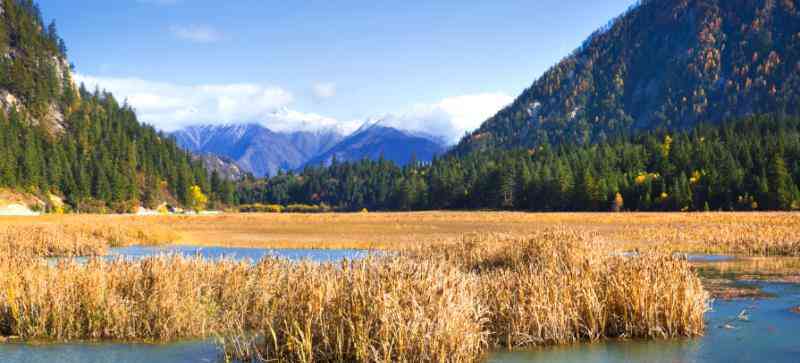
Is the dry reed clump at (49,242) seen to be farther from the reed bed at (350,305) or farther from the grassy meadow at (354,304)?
the reed bed at (350,305)

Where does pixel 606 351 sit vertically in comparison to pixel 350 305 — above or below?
below

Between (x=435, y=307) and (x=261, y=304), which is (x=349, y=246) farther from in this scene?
(x=435, y=307)

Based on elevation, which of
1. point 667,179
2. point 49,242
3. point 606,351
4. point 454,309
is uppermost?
point 667,179

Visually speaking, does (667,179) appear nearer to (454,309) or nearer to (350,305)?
(454,309)

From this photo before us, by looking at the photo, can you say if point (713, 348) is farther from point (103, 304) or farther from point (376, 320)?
point (103, 304)

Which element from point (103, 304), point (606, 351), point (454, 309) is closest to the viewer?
point (454, 309)

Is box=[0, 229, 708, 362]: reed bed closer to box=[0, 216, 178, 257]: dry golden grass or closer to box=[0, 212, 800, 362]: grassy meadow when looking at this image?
box=[0, 212, 800, 362]: grassy meadow

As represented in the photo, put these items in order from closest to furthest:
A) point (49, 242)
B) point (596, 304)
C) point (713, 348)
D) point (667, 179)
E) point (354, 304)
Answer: point (354, 304) → point (713, 348) → point (596, 304) → point (49, 242) → point (667, 179)

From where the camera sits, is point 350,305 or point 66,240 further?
point 66,240

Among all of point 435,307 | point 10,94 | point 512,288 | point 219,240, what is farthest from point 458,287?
point 10,94

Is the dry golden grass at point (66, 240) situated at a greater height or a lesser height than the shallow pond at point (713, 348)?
greater

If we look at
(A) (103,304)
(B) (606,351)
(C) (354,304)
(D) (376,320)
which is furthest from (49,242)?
(B) (606,351)

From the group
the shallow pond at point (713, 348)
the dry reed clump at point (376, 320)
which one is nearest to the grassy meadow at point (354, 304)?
the dry reed clump at point (376, 320)

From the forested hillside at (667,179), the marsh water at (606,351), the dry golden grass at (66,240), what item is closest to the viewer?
the marsh water at (606,351)
